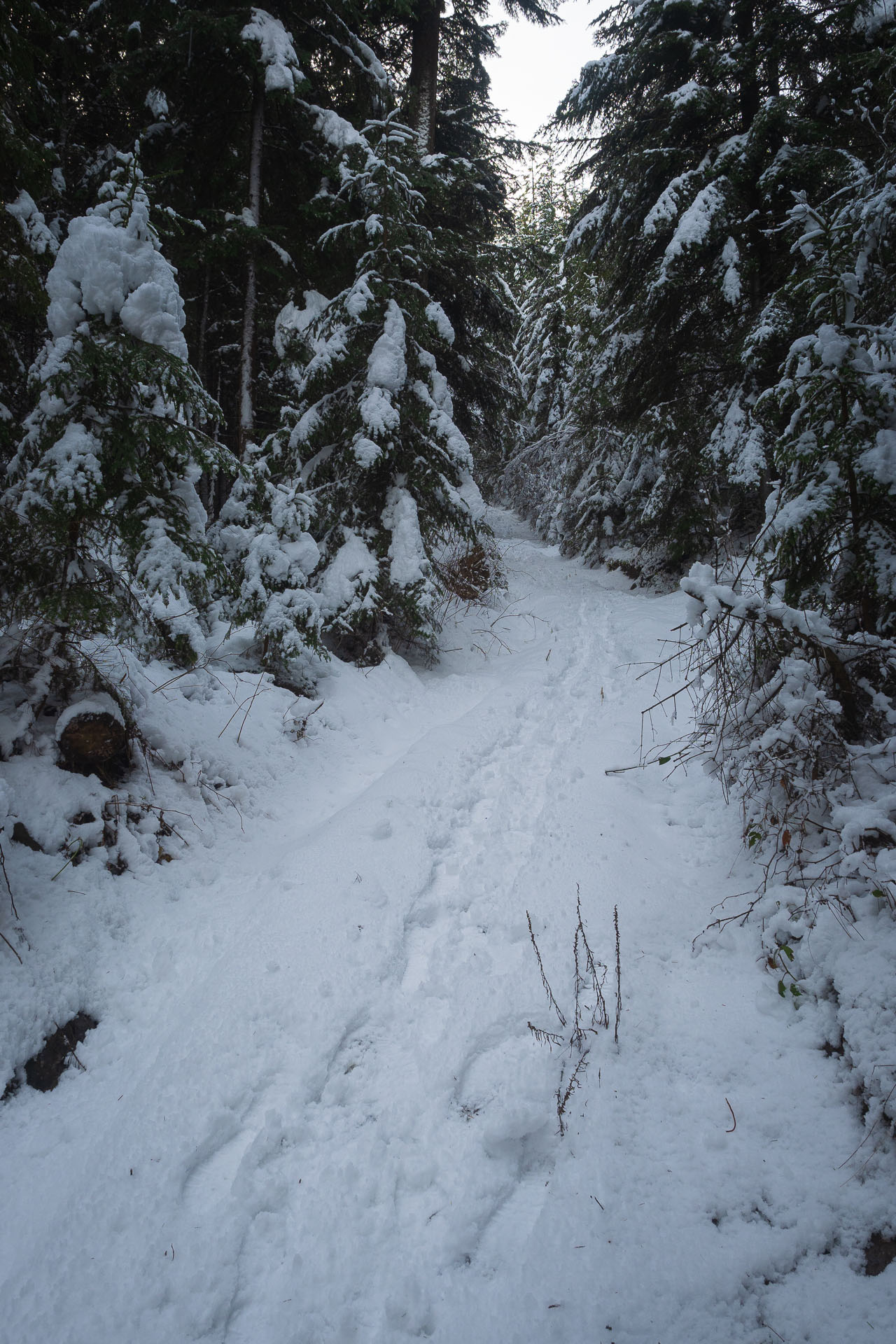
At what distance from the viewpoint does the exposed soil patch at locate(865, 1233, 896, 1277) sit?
1.70 m

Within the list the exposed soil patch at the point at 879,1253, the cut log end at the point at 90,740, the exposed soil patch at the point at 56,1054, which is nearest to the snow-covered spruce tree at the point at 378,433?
the cut log end at the point at 90,740

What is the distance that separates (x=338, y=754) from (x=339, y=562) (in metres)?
2.44

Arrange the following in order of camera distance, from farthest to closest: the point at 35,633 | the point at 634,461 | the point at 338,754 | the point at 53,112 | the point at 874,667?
the point at 634,461 → the point at 53,112 → the point at 338,754 → the point at 35,633 → the point at 874,667

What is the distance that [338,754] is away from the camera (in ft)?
17.3

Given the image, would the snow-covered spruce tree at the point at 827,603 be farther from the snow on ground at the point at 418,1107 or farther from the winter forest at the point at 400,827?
the snow on ground at the point at 418,1107

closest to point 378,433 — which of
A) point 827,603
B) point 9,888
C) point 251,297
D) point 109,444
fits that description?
point 109,444

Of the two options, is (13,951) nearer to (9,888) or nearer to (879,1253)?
(9,888)

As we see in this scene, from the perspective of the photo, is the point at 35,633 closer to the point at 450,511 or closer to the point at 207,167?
the point at 450,511

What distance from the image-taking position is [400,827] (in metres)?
4.05

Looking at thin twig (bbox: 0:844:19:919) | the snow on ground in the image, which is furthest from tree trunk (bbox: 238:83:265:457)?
thin twig (bbox: 0:844:19:919)

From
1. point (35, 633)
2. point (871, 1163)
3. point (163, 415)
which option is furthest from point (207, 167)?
point (871, 1163)

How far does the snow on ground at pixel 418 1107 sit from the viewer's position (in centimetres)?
175

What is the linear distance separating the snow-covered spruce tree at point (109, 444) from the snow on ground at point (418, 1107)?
3.51ft

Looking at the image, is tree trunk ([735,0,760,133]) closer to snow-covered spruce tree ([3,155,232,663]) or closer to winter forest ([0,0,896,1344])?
winter forest ([0,0,896,1344])
